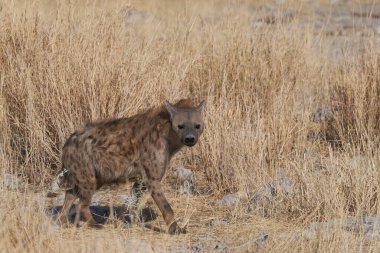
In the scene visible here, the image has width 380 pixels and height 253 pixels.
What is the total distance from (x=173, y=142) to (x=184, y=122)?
216 mm

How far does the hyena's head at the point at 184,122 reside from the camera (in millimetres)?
7516

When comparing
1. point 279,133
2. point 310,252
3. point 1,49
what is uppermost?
point 1,49

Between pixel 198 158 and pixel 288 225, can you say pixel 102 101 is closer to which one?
pixel 198 158

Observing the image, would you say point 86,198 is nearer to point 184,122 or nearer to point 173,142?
point 173,142

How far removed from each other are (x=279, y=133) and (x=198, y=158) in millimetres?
839

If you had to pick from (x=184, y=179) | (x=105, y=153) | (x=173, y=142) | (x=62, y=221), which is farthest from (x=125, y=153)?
(x=184, y=179)

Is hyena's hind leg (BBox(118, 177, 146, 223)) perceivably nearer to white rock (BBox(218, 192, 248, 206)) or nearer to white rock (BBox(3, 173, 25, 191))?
white rock (BBox(218, 192, 248, 206))

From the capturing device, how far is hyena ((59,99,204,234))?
746 cm

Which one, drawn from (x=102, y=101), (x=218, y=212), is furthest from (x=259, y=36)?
(x=218, y=212)

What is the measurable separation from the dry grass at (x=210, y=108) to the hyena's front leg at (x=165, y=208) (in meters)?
0.14

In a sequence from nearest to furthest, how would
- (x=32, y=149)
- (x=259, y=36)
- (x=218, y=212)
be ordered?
(x=218, y=212)
(x=32, y=149)
(x=259, y=36)

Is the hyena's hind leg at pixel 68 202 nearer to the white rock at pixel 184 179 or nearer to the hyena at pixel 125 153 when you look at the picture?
the hyena at pixel 125 153

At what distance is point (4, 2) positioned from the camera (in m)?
10.0

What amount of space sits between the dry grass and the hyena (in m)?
0.29
